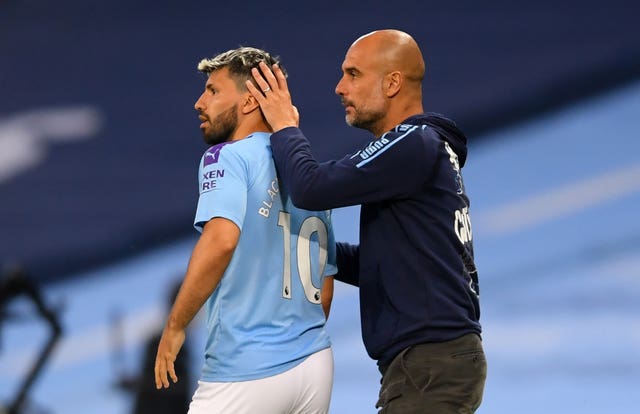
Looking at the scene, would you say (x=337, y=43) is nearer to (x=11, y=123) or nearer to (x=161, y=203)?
(x=161, y=203)

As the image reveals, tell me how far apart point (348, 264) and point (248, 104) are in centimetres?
51

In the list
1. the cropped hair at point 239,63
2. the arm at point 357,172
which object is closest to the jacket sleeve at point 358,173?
the arm at point 357,172

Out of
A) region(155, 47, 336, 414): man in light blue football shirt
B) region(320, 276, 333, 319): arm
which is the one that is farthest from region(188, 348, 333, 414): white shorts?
region(320, 276, 333, 319): arm

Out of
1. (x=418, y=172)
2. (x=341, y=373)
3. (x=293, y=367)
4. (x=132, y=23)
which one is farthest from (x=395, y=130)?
(x=132, y=23)

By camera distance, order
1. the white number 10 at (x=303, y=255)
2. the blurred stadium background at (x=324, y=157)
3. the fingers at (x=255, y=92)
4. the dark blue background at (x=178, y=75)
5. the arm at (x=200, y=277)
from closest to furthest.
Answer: the arm at (x=200, y=277)
the white number 10 at (x=303, y=255)
the fingers at (x=255, y=92)
the blurred stadium background at (x=324, y=157)
the dark blue background at (x=178, y=75)

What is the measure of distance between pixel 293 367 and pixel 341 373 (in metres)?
2.36

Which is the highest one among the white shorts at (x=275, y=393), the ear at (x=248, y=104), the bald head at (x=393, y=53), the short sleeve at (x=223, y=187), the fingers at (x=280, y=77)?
the bald head at (x=393, y=53)

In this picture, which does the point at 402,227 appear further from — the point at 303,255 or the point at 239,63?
the point at 239,63

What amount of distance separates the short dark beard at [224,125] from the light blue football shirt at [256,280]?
9cm

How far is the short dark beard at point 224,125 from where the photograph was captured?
8.40 ft

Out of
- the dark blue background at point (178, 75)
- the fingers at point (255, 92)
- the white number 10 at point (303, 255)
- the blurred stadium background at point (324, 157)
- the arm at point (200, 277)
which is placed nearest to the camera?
the arm at point (200, 277)

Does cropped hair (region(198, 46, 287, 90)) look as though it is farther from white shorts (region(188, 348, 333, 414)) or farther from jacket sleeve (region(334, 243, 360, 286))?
white shorts (region(188, 348, 333, 414))

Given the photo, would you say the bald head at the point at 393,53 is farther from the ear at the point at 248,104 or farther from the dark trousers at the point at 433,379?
the dark trousers at the point at 433,379

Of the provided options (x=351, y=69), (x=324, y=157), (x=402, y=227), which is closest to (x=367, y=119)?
(x=351, y=69)
